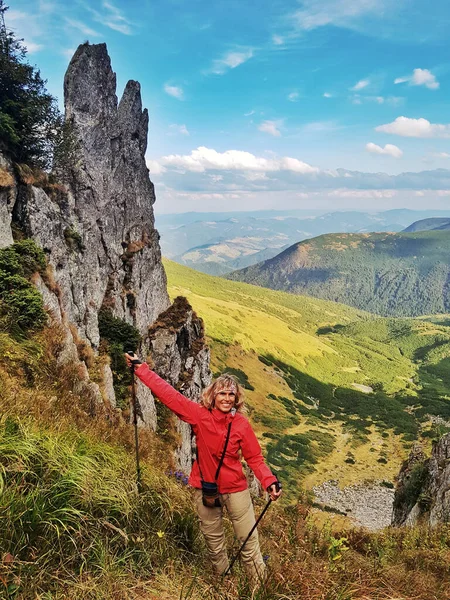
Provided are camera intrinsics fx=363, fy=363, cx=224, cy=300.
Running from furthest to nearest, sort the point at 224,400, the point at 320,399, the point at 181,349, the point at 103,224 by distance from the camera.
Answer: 1. the point at 320,399
2. the point at 181,349
3. the point at 103,224
4. the point at 224,400

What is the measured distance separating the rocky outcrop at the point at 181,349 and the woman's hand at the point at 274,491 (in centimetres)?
→ 2655

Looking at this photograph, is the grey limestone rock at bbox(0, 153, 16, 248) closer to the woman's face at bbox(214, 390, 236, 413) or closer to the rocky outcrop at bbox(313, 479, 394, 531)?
the woman's face at bbox(214, 390, 236, 413)

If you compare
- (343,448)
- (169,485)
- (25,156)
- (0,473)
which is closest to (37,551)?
(0,473)

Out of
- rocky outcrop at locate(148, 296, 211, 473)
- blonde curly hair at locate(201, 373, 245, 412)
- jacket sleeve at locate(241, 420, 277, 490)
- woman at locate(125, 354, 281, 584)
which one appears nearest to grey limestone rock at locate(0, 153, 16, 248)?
blonde curly hair at locate(201, 373, 245, 412)

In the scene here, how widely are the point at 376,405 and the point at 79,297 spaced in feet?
423

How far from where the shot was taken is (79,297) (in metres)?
22.4

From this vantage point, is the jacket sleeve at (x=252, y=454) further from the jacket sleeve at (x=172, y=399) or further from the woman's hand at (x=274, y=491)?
the jacket sleeve at (x=172, y=399)

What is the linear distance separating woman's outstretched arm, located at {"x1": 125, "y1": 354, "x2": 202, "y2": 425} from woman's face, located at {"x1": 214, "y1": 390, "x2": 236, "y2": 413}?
0.39m

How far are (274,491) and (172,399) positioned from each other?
1.86 m

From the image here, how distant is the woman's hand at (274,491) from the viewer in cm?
445

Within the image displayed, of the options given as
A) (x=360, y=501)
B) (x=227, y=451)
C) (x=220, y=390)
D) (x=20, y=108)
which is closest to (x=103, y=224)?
(x=20, y=108)

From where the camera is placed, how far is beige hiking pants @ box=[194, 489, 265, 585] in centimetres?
453

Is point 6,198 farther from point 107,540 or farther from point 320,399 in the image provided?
point 320,399

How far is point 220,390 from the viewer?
5059 mm
